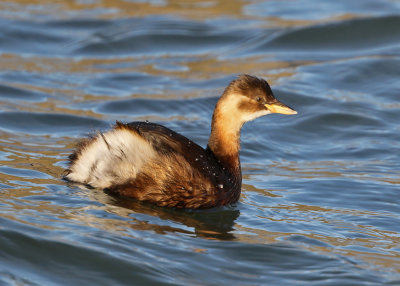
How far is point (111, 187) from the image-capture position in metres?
6.63

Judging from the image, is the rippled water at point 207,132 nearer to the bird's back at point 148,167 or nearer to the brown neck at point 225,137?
the bird's back at point 148,167

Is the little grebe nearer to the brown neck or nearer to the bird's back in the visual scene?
the bird's back

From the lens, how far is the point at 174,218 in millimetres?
6578

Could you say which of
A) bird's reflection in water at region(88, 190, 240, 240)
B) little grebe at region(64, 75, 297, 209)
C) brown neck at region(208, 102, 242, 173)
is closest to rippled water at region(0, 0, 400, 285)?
bird's reflection in water at region(88, 190, 240, 240)

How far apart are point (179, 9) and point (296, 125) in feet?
16.0

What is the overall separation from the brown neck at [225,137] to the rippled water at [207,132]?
41cm

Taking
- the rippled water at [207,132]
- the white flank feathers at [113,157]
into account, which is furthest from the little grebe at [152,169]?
the rippled water at [207,132]

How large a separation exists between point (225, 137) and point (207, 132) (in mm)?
2438

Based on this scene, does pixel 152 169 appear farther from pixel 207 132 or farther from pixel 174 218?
pixel 207 132

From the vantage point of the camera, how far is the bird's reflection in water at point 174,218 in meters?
6.35

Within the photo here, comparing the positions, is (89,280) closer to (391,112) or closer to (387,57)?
(391,112)

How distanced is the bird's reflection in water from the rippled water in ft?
0.06

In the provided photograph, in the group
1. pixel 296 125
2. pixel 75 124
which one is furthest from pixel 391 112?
pixel 75 124

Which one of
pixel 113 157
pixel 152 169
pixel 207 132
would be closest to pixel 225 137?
pixel 152 169
